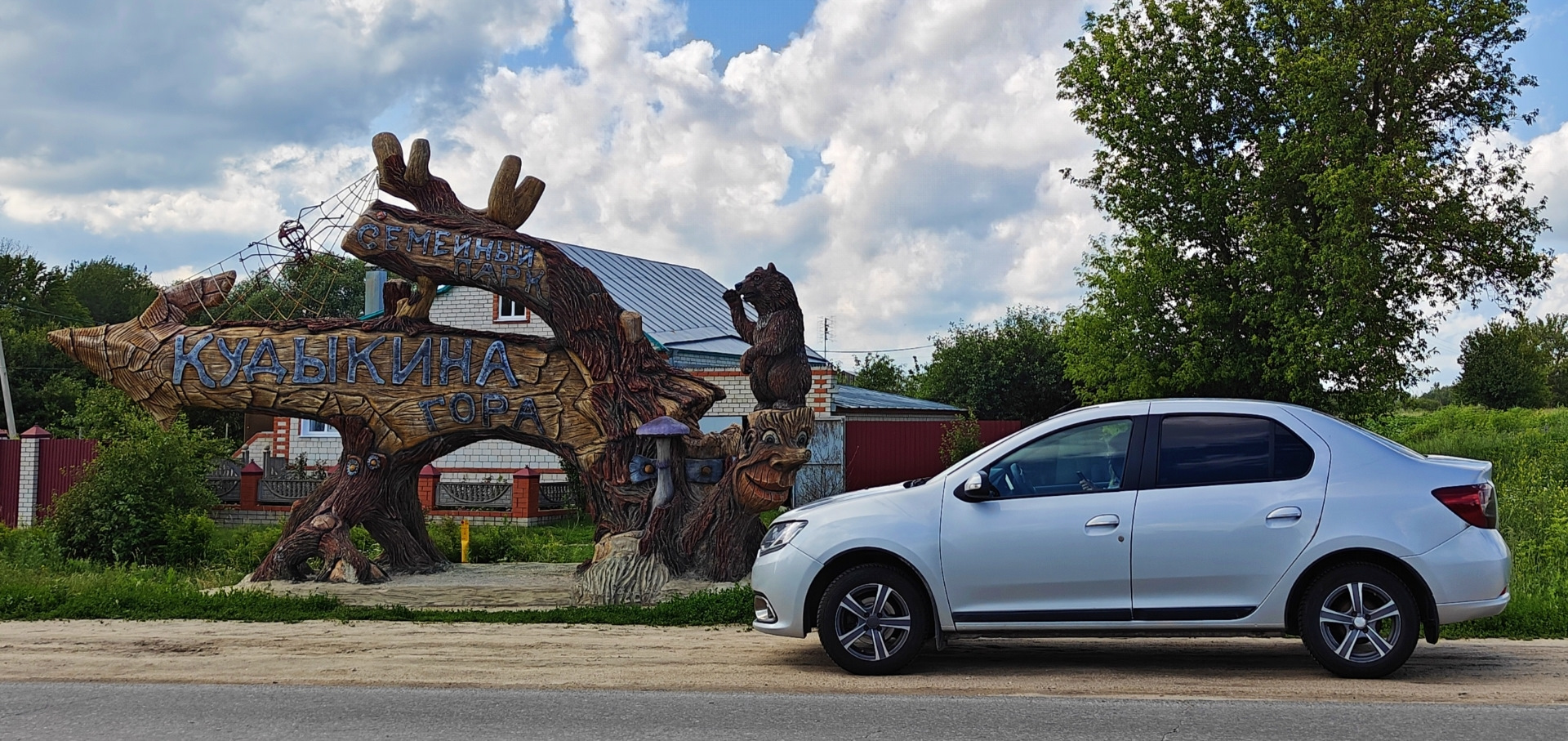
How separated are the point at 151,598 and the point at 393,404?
290 centimetres

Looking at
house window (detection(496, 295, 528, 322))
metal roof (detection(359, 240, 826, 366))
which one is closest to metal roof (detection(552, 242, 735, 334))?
metal roof (detection(359, 240, 826, 366))

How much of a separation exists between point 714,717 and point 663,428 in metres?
5.72

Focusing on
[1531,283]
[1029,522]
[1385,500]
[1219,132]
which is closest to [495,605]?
[1029,522]

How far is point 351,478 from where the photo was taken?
12.8 m

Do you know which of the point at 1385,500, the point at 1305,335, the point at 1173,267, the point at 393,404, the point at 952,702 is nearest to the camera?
the point at 952,702

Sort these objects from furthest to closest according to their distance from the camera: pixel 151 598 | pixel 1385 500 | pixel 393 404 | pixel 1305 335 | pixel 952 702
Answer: pixel 1305 335 → pixel 393 404 → pixel 151 598 → pixel 1385 500 → pixel 952 702

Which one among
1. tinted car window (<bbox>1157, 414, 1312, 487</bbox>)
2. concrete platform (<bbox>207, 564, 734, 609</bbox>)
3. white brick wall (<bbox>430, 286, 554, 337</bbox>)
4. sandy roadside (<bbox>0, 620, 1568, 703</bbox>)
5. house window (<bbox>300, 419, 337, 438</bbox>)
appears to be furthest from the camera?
house window (<bbox>300, 419, 337, 438</bbox>)

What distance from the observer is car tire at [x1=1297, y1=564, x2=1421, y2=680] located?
707 centimetres

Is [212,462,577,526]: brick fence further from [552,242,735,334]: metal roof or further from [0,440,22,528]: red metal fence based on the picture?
[552,242,735,334]: metal roof

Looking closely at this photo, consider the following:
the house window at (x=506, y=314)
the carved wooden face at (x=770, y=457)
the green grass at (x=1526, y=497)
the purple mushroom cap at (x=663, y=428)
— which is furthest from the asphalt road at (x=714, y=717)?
the house window at (x=506, y=314)

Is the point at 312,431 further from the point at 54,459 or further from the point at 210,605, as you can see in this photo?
the point at 210,605

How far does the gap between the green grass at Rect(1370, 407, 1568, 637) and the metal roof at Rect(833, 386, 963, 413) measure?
11.4 meters

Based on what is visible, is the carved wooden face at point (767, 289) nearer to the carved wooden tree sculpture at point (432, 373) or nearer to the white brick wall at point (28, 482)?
the carved wooden tree sculpture at point (432, 373)

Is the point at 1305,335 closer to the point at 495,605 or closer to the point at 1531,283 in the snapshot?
the point at 1531,283
